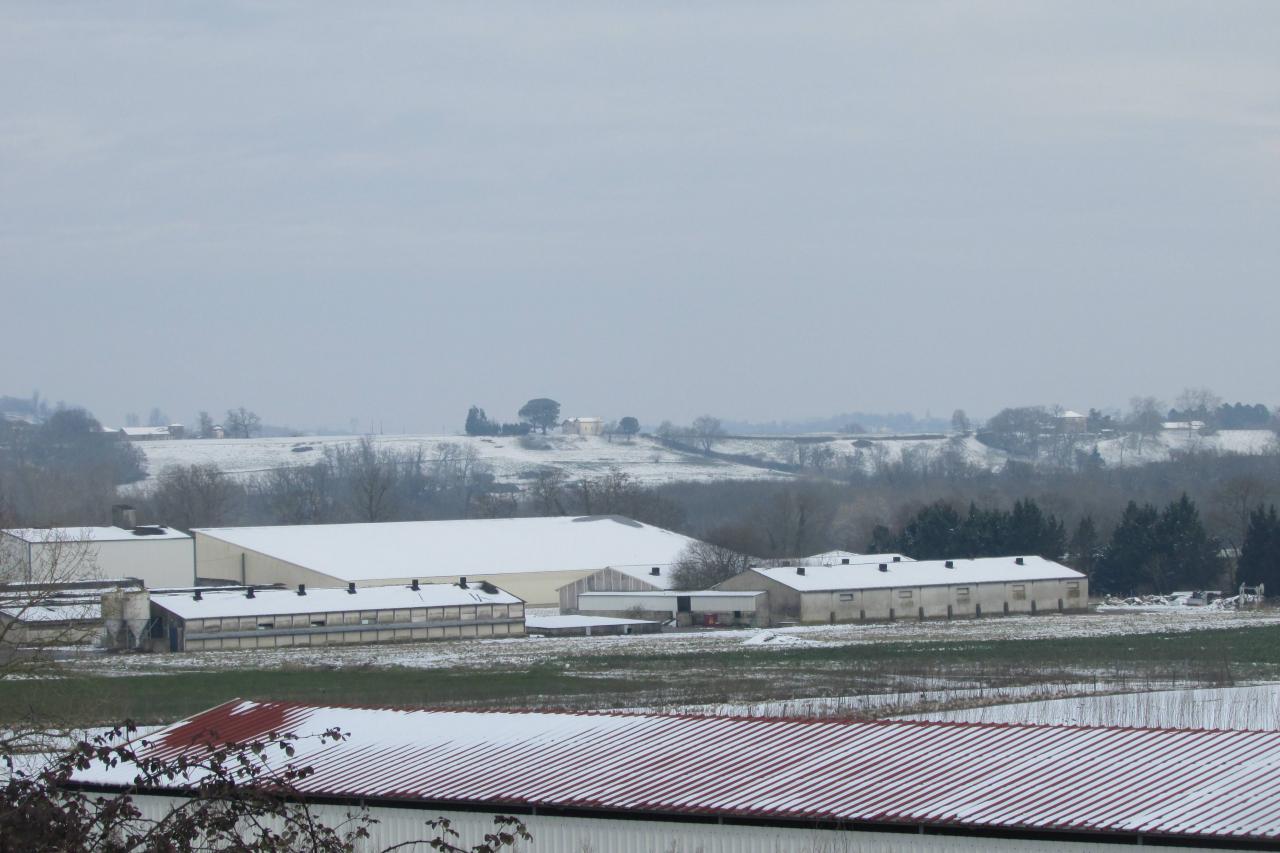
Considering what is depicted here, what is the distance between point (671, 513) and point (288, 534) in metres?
42.1

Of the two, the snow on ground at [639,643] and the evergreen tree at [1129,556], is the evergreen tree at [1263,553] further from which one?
the snow on ground at [639,643]

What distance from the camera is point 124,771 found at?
21.1m

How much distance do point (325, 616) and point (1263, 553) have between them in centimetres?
4758

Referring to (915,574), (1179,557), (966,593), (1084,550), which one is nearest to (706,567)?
(915,574)

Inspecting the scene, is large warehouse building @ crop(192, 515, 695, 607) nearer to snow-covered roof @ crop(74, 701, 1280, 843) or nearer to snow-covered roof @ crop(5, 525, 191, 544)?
snow-covered roof @ crop(5, 525, 191, 544)

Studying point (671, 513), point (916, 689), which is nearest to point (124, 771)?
point (916, 689)

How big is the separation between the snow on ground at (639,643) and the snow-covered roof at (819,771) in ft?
110

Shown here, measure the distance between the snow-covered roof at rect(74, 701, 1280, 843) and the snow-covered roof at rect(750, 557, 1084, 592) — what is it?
184ft

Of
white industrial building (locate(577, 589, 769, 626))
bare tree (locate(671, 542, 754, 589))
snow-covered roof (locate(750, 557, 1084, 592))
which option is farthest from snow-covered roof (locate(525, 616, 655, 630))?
bare tree (locate(671, 542, 754, 589))

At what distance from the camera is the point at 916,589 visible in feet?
260

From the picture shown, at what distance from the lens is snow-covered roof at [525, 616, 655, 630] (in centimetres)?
7462

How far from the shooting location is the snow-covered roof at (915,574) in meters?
78.1

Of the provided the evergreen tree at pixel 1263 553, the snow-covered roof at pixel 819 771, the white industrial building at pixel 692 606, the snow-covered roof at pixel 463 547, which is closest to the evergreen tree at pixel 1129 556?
the evergreen tree at pixel 1263 553

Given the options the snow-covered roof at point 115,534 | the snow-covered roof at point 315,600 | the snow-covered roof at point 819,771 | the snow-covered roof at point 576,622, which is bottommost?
the snow-covered roof at point 576,622
